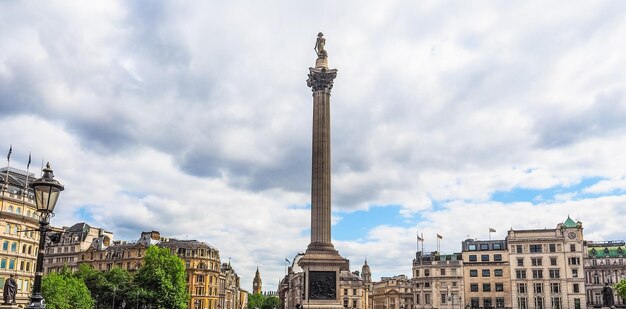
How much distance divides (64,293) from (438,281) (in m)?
66.0

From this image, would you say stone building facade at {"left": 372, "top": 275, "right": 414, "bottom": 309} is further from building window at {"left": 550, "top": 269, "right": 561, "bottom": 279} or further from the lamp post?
the lamp post

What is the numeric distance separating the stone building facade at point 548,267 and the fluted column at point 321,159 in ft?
188

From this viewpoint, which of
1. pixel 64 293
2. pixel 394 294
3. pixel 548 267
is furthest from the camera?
pixel 394 294

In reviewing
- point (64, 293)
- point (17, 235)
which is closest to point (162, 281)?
point (64, 293)

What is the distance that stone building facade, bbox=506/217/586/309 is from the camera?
319ft

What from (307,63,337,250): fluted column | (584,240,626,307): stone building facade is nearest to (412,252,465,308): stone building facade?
(584,240,626,307): stone building facade

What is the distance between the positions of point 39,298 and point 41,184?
2.72 meters

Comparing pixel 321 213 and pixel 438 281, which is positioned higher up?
pixel 321 213

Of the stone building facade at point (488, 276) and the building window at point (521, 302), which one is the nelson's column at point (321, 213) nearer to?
the stone building facade at point (488, 276)

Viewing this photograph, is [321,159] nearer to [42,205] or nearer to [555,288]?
[42,205]

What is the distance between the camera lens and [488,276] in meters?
103

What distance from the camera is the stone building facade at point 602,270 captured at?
336ft

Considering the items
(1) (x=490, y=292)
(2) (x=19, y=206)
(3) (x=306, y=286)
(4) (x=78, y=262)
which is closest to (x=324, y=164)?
(3) (x=306, y=286)

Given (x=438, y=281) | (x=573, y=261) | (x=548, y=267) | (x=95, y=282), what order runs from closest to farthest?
(x=573, y=261)
(x=548, y=267)
(x=95, y=282)
(x=438, y=281)
